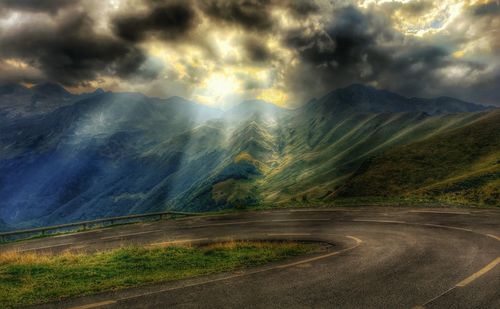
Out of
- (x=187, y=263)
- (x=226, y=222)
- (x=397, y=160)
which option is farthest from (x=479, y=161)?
(x=187, y=263)

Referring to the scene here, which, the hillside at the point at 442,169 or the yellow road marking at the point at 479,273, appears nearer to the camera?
the yellow road marking at the point at 479,273

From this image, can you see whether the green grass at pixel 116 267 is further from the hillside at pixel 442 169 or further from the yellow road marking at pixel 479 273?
the hillside at pixel 442 169

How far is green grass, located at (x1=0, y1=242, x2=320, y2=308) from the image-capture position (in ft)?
35.2

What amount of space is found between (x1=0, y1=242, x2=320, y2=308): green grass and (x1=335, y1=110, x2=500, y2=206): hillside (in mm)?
33606

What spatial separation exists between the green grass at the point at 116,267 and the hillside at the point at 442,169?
33606 millimetres

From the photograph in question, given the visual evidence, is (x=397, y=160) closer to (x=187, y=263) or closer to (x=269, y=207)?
(x=269, y=207)

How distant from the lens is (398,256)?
12.8 metres

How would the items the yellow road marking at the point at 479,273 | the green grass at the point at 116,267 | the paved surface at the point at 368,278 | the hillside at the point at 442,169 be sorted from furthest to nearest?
the hillside at the point at 442,169, the green grass at the point at 116,267, the yellow road marking at the point at 479,273, the paved surface at the point at 368,278

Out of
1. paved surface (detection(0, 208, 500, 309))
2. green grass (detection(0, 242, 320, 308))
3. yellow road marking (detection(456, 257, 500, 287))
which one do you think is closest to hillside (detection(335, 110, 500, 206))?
paved surface (detection(0, 208, 500, 309))

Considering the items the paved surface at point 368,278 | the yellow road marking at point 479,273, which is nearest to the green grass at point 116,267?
the paved surface at point 368,278

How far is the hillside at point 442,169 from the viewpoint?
42781 millimetres

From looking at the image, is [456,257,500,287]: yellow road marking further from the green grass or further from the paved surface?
the green grass

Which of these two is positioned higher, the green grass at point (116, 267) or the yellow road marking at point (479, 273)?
the yellow road marking at point (479, 273)

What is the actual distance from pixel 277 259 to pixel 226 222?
15.3m
